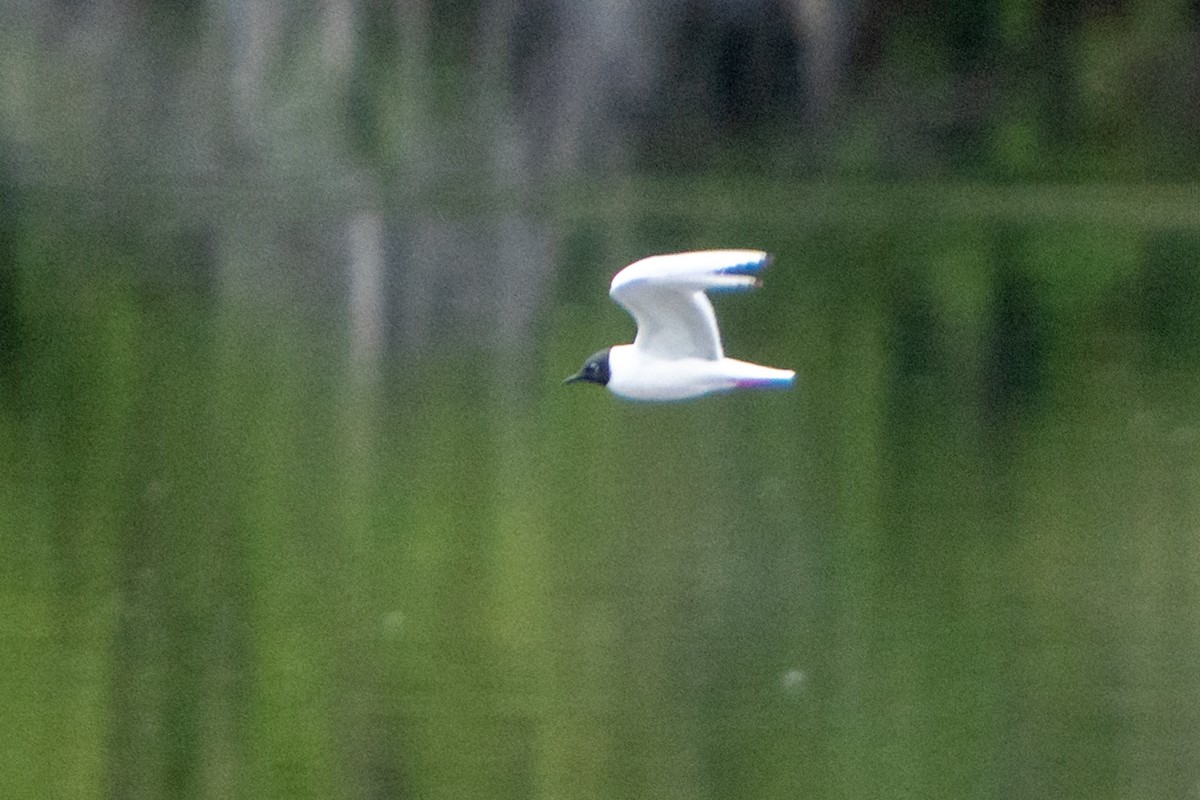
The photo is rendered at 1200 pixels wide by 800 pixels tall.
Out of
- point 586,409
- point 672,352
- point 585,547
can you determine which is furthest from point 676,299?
point 586,409

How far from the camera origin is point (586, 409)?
29.9 ft

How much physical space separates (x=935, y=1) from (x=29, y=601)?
430 inches

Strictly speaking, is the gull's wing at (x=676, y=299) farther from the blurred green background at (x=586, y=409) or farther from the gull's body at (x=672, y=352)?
the blurred green background at (x=586, y=409)

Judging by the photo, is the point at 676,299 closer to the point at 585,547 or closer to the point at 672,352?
the point at 672,352

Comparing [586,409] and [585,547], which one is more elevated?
[586,409]

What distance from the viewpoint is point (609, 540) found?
23.2ft

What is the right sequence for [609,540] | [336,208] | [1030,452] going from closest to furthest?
[609,540] → [1030,452] → [336,208]

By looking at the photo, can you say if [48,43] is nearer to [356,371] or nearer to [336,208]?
[336,208]

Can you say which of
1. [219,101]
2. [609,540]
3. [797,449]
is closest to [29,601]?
[609,540]

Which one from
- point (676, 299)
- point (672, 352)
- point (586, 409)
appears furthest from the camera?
point (586, 409)

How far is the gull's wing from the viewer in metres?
5.38

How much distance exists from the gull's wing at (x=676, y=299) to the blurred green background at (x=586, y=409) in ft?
3.01

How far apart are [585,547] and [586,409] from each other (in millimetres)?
2165

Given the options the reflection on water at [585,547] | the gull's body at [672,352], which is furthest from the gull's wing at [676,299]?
the reflection on water at [585,547]
